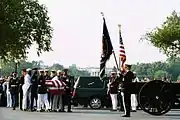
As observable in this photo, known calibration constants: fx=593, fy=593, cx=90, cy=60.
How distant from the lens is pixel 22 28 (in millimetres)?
53156

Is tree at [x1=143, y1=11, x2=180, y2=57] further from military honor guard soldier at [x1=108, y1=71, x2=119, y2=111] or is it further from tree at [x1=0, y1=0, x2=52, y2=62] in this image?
military honor guard soldier at [x1=108, y1=71, x2=119, y2=111]

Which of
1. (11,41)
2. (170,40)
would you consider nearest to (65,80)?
(11,41)

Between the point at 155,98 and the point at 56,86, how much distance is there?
19.0ft

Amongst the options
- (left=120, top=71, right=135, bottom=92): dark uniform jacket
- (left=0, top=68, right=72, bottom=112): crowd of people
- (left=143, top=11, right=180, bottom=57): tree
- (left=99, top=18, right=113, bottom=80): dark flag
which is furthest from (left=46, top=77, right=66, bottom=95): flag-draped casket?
(left=143, top=11, right=180, bottom=57): tree

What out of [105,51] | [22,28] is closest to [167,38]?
[22,28]

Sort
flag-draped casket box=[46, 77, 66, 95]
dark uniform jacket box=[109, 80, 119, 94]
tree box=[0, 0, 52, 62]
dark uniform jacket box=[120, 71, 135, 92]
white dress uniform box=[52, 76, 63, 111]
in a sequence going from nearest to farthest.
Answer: dark uniform jacket box=[120, 71, 135, 92]
flag-draped casket box=[46, 77, 66, 95]
white dress uniform box=[52, 76, 63, 111]
dark uniform jacket box=[109, 80, 119, 94]
tree box=[0, 0, 52, 62]

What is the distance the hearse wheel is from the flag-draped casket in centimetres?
483

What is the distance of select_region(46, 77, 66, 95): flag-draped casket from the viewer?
24172 millimetres

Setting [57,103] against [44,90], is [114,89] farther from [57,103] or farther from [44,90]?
[44,90]

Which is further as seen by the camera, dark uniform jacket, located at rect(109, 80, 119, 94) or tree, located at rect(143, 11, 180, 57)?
tree, located at rect(143, 11, 180, 57)

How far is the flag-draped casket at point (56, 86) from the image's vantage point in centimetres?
2417

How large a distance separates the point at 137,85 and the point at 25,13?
34421mm

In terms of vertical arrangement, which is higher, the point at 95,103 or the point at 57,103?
the point at 57,103

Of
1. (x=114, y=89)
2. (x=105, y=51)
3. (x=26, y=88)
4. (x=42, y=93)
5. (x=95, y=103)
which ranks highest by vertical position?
(x=105, y=51)
